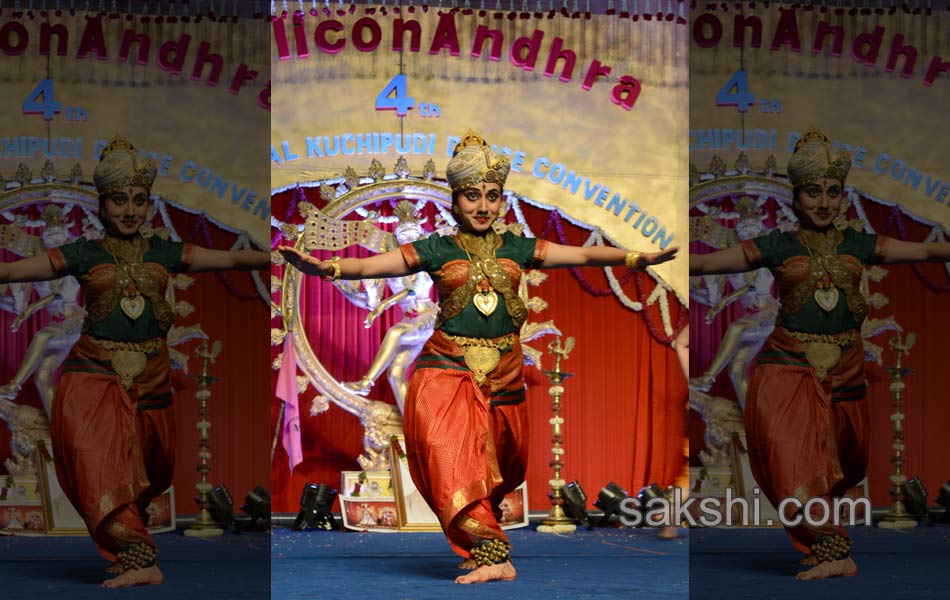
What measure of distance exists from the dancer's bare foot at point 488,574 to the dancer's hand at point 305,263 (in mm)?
1345

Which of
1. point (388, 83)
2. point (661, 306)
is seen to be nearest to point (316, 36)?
point (388, 83)

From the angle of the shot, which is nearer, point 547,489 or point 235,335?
point 235,335

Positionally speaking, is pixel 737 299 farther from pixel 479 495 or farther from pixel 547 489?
pixel 547 489

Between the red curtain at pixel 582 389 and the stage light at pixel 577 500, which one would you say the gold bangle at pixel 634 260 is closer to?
the red curtain at pixel 582 389

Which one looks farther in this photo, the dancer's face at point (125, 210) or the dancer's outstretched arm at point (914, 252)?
the dancer's outstretched arm at point (914, 252)

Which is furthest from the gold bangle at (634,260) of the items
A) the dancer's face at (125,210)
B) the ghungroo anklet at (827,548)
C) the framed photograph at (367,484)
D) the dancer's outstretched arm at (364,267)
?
the framed photograph at (367,484)

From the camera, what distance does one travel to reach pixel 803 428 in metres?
6.23

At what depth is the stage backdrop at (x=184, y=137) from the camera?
5.79 meters

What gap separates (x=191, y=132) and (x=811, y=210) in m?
2.43

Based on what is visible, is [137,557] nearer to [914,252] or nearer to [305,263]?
[305,263]

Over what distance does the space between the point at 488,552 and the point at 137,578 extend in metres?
1.42

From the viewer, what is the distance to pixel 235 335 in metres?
5.84

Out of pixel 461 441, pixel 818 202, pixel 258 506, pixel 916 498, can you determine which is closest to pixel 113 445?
pixel 258 506

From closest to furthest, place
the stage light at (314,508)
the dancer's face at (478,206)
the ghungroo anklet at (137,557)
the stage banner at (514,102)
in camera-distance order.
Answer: the ghungroo anklet at (137,557)
the dancer's face at (478,206)
the stage light at (314,508)
the stage banner at (514,102)
